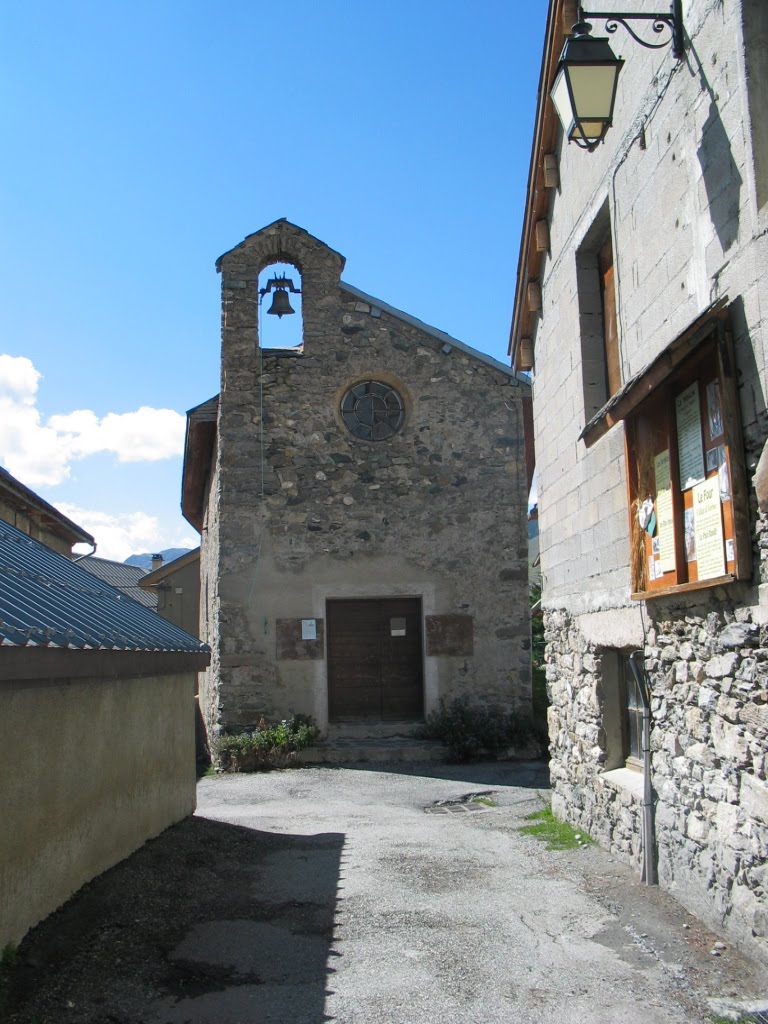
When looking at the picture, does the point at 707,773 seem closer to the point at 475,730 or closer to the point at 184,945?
the point at 184,945

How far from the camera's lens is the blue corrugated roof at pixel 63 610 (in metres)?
4.70

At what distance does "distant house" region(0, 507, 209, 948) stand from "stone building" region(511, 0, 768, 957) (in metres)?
3.20

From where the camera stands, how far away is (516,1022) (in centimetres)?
392

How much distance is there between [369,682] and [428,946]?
8.51 meters

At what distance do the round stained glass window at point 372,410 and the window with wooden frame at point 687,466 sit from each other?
26.1 ft

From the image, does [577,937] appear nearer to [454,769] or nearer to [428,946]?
[428,946]

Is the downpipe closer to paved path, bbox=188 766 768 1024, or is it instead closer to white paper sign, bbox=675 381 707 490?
paved path, bbox=188 766 768 1024

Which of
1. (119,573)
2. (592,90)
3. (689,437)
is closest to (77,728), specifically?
(689,437)

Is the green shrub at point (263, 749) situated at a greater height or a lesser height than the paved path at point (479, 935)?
greater

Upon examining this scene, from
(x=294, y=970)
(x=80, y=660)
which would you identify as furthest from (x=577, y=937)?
(x=80, y=660)

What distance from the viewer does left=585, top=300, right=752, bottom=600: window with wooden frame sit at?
4344 mm

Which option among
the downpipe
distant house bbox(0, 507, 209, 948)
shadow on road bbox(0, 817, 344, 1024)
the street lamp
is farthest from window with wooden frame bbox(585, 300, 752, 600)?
distant house bbox(0, 507, 209, 948)

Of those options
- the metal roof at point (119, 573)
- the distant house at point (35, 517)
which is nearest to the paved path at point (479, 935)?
the distant house at point (35, 517)

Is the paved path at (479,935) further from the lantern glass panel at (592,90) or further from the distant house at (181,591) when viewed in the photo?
the distant house at (181,591)
